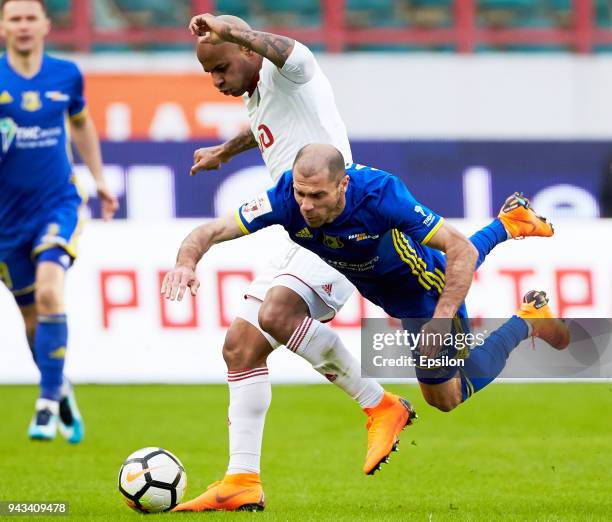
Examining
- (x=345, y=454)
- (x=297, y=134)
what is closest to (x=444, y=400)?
(x=297, y=134)

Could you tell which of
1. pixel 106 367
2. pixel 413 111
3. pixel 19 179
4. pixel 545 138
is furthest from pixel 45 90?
pixel 413 111

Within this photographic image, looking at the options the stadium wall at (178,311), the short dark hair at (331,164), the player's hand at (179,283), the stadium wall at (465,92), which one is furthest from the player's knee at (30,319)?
the stadium wall at (465,92)

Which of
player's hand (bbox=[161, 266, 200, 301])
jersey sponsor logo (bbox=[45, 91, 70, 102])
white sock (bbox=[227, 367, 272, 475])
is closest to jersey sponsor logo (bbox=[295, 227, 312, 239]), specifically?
player's hand (bbox=[161, 266, 200, 301])

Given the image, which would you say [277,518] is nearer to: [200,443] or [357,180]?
[357,180]

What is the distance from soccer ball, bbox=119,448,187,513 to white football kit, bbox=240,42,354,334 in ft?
2.60

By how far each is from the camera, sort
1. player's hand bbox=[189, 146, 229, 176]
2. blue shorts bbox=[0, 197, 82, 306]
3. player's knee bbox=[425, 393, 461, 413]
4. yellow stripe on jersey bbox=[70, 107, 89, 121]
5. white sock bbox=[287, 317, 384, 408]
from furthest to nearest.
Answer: yellow stripe on jersey bbox=[70, 107, 89, 121] → blue shorts bbox=[0, 197, 82, 306] → player's hand bbox=[189, 146, 229, 176] → player's knee bbox=[425, 393, 461, 413] → white sock bbox=[287, 317, 384, 408]

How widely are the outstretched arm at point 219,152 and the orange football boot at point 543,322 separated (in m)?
1.67

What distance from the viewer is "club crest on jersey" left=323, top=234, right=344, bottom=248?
6.07 m

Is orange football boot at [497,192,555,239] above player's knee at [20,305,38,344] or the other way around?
above

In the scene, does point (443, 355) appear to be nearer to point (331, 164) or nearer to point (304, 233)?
point (304, 233)

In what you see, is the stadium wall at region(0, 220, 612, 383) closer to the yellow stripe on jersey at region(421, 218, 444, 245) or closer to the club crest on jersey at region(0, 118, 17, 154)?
the club crest on jersey at region(0, 118, 17, 154)

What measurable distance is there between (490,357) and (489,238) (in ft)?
2.00

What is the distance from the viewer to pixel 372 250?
20.3 feet

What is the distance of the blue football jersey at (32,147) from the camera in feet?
28.9
